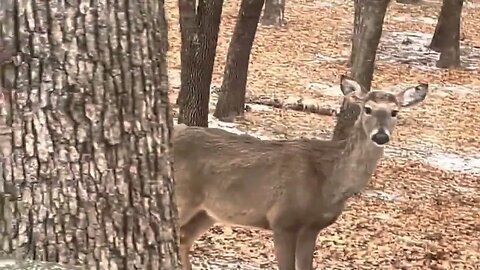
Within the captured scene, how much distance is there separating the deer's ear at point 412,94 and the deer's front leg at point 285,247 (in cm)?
143

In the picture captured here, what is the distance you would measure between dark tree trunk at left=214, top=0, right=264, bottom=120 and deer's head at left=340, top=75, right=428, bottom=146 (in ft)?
15.1

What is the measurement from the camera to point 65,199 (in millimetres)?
3453

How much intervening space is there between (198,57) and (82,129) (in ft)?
25.6

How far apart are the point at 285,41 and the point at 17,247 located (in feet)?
66.0

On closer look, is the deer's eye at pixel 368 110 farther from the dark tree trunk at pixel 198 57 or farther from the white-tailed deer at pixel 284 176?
the dark tree trunk at pixel 198 57

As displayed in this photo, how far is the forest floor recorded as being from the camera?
9.14m

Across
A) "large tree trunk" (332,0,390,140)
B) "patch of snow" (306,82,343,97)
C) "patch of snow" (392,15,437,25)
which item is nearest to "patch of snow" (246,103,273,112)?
"patch of snow" (306,82,343,97)

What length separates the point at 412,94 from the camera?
8.05 meters

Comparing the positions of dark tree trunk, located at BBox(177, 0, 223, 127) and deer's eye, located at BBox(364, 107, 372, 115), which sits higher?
deer's eye, located at BBox(364, 107, 372, 115)

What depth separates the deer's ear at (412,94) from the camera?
7980 millimetres

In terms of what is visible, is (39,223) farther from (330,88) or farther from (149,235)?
(330,88)

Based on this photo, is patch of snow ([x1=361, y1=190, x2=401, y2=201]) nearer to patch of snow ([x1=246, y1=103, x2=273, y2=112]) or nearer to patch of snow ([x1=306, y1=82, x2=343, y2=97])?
patch of snow ([x1=246, y1=103, x2=273, y2=112])

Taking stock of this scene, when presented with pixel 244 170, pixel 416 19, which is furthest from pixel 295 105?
pixel 416 19

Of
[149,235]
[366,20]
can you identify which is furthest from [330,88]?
[149,235]
